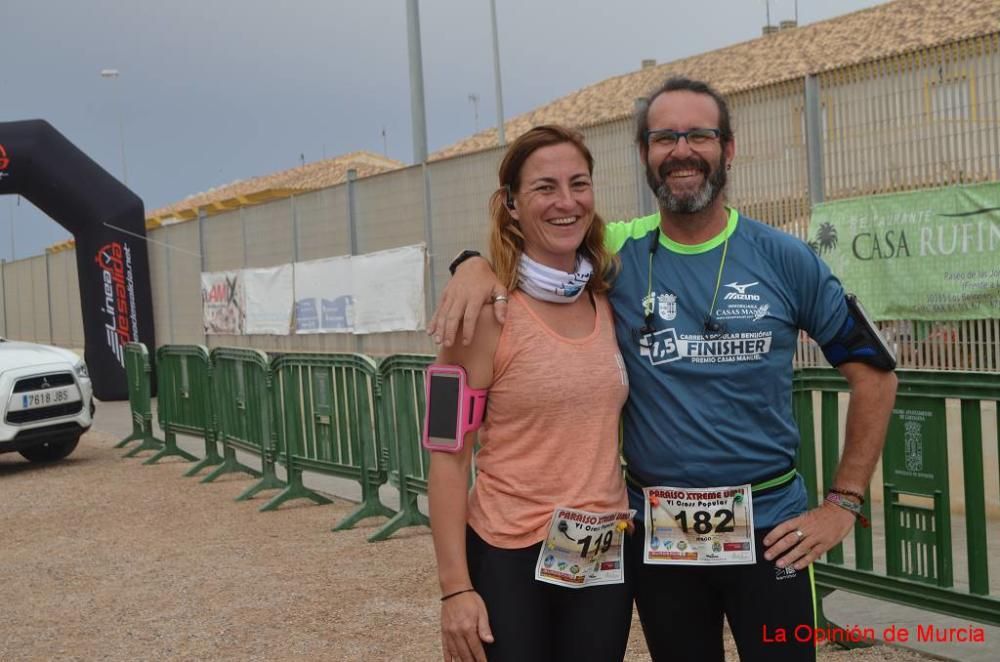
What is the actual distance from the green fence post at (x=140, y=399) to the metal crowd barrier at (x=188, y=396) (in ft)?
2.70

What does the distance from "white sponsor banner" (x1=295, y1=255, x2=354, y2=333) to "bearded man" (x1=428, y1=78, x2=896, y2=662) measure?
589 inches

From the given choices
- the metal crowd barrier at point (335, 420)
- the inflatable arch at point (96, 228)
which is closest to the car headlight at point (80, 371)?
the metal crowd barrier at point (335, 420)

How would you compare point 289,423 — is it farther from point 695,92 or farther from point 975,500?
point 695,92

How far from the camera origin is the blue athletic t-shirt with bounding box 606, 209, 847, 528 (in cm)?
300

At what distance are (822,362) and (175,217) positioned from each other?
1367 inches

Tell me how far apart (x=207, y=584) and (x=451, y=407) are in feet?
16.9

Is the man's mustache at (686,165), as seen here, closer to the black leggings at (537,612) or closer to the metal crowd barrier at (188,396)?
the black leggings at (537,612)

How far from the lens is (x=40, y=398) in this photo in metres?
13.0

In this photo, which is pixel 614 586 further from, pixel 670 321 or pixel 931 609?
pixel 931 609

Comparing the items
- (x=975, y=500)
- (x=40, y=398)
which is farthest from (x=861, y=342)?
(x=40, y=398)

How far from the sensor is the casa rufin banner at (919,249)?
826cm

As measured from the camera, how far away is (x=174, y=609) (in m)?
7.11

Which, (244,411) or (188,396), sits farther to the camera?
(188,396)

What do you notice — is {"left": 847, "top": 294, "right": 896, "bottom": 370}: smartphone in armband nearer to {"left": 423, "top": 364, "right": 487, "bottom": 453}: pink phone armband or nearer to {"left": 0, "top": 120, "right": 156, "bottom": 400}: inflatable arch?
{"left": 423, "top": 364, "right": 487, "bottom": 453}: pink phone armband
